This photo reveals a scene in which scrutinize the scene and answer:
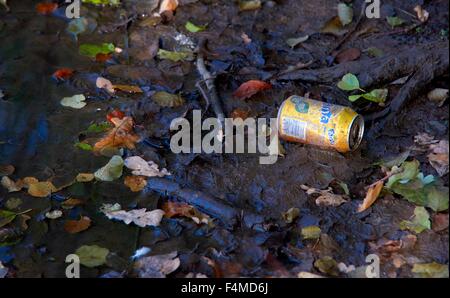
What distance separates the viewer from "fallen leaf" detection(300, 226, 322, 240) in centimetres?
246

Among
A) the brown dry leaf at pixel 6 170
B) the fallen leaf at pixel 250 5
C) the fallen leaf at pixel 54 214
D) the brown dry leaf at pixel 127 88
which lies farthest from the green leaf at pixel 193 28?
the fallen leaf at pixel 54 214

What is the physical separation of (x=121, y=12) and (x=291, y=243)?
2271 millimetres

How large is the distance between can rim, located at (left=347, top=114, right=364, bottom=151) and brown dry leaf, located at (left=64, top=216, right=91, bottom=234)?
122 cm

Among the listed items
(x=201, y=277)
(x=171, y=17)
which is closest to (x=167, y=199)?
(x=201, y=277)

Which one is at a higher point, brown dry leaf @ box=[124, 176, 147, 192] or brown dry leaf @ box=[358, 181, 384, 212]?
brown dry leaf @ box=[358, 181, 384, 212]

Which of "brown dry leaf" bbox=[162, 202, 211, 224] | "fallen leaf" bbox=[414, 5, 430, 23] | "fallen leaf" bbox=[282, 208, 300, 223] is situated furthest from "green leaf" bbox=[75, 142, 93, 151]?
"fallen leaf" bbox=[414, 5, 430, 23]

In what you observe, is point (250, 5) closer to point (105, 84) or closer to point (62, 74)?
point (105, 84)

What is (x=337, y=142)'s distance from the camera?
2.77 meters

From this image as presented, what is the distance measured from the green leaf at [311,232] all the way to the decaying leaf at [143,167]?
28.2 inches

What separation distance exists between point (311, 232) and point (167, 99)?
1.20 metres

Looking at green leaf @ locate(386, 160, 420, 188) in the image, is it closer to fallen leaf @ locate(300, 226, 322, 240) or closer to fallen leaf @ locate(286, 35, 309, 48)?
fallen leaf @ locate(300, 226, 322, 240)

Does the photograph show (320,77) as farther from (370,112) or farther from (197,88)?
(197,88)

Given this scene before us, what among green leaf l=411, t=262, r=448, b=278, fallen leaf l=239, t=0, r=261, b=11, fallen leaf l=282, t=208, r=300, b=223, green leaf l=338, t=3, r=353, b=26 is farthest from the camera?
fallen leaf l=239, t=0, r=261, b=11

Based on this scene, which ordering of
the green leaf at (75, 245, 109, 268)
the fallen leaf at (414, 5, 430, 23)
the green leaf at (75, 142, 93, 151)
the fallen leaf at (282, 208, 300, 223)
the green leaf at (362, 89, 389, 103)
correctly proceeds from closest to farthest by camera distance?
the green leaf at (75, 245, 109, 268) → the fallen leaf at (282, 208, 300, 223) → the green leaf at (75, 142, 93, 151) → the green leaf at (362, 89, 389, 103) → the fallen leaf at (414, 5, 430, 23)
